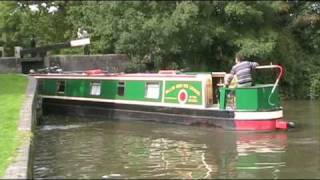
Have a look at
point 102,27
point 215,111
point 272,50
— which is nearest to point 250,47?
point 272,50

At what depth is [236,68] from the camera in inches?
548

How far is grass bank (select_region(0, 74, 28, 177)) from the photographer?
8743 millimetres


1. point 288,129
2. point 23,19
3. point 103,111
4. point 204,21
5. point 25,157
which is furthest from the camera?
point 23,19

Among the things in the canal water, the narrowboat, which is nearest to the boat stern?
the narrowboat

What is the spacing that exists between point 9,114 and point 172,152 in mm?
3347

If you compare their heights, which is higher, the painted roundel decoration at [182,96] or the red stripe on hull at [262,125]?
the painted roundel decoration at [182,96]

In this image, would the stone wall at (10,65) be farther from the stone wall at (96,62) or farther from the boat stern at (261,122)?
the boat stern at (261,122)

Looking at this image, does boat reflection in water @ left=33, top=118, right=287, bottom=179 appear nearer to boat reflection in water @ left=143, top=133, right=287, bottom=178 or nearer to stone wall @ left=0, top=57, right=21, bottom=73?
boat reflection in water @ left=143, top=133, right=287, bottom=178

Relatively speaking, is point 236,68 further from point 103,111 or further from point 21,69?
point 21,69

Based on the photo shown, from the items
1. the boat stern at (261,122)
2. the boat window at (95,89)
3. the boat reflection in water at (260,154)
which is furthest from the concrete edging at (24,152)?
the boat stern at (261,122)

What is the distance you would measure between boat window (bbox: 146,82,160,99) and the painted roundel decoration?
2.87ft

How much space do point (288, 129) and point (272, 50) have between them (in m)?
8.37

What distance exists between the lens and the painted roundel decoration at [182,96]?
51.4 feet

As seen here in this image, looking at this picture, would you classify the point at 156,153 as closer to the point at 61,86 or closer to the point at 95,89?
the point at 95,89
